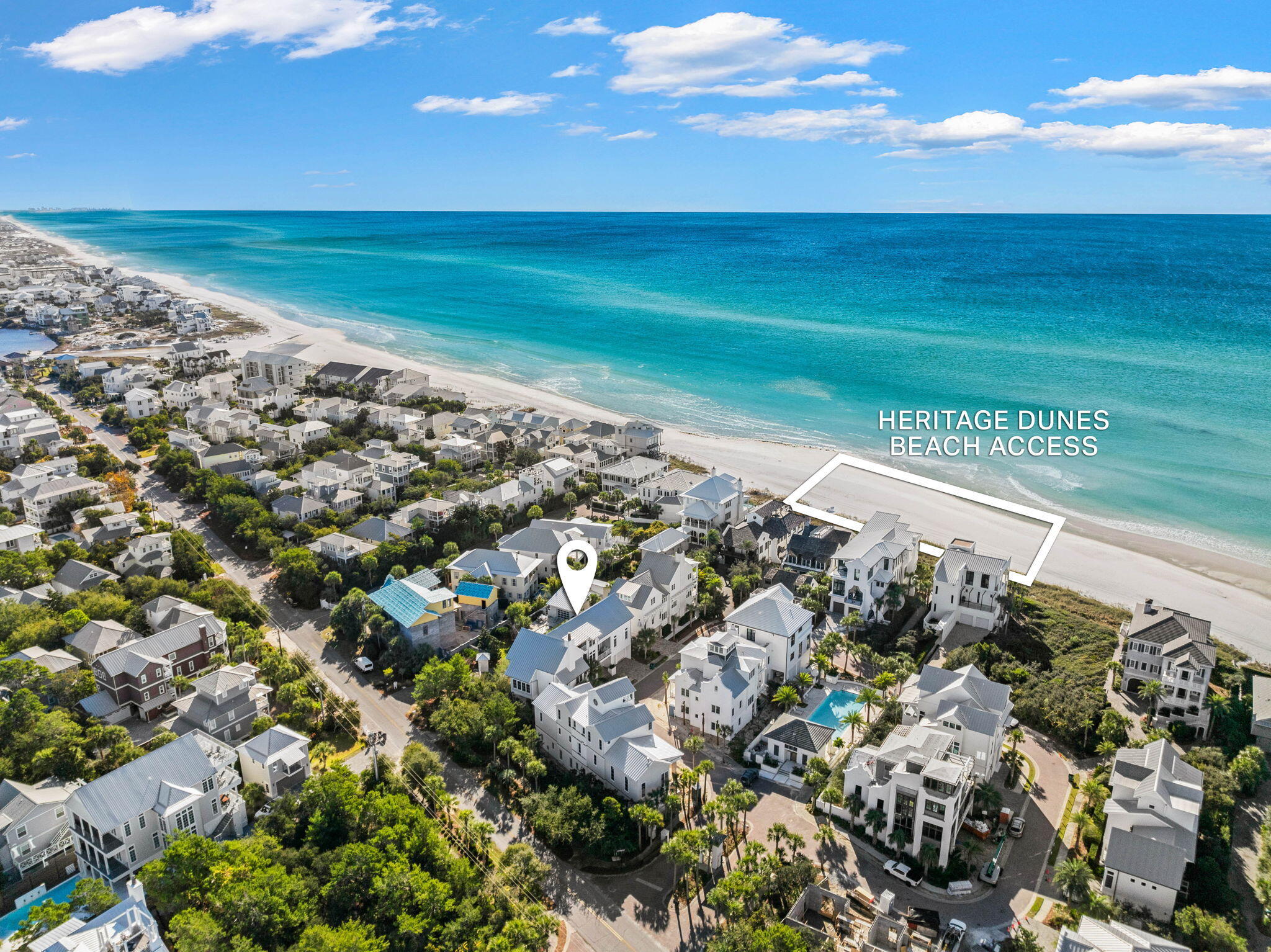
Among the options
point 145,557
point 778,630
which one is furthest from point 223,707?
point 778,630

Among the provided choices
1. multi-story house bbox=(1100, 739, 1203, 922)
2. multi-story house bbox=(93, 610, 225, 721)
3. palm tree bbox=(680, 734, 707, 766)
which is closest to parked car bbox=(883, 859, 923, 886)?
multi-story house bbox=(1100, 739, 1203, 922)

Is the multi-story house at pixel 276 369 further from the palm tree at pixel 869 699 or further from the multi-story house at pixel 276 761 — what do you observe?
the palm tree at pixel 869 699

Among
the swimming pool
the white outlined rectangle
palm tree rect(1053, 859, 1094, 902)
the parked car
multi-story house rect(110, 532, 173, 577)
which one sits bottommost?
the parked car

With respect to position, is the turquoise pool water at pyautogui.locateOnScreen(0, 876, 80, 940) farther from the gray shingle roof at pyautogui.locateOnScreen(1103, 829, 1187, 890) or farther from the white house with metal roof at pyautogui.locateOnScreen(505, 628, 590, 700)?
the gray shingle roof at pyautogui.locateOnScreen(1103, 829, 1187, 890)

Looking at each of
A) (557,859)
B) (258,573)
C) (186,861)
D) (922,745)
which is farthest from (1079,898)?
(258,573)

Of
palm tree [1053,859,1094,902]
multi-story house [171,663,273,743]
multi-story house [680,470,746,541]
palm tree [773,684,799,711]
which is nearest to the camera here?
palm tree [1053,859,1094,902]

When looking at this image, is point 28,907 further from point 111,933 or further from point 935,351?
point 935,351

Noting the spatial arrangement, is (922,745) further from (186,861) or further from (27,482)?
(27,482)
